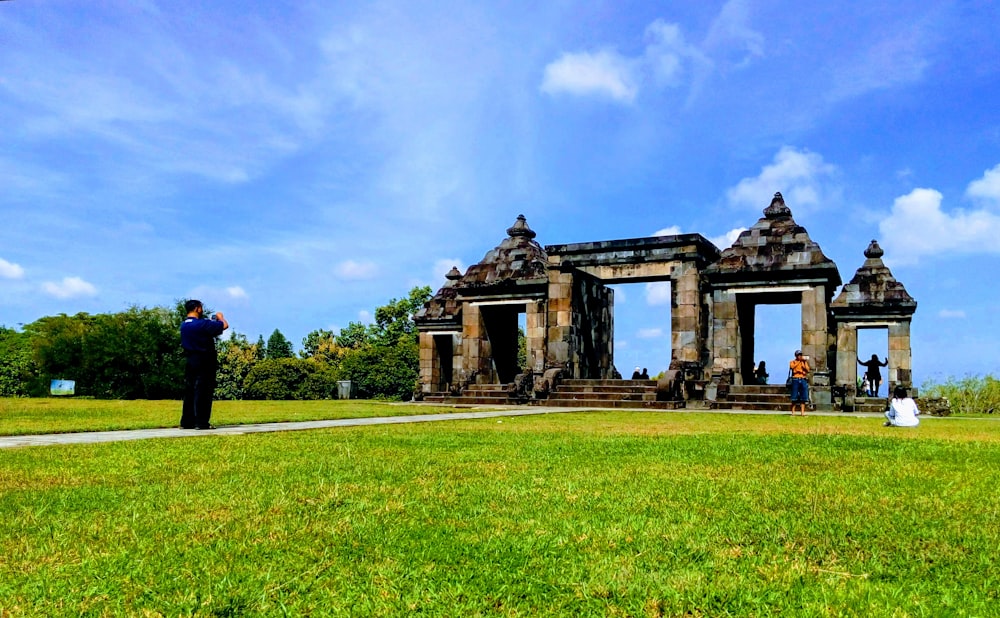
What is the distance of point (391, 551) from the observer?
3.94 m

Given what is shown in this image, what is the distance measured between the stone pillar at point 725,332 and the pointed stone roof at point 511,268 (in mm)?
6425

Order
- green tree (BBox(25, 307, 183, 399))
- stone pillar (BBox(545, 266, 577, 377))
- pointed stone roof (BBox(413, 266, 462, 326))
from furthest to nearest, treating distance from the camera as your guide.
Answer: pointed stone roof (BBox(413, 266, 462, 326)) < green tree (BBox(25, 307, 183, 399)) < stone pillar (BBox(545, 266, 577, 377))

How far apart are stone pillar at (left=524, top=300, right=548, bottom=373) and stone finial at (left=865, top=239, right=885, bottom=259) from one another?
538 inches

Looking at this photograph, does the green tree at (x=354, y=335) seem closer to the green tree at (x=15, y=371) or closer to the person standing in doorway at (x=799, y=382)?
the green tree at (x=15, y=371)

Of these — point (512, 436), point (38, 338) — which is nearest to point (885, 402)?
point (512, 436)

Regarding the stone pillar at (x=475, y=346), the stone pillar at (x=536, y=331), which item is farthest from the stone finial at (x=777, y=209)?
the stone pillar at (x=475, y=346)

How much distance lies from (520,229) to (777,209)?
34.6 feet

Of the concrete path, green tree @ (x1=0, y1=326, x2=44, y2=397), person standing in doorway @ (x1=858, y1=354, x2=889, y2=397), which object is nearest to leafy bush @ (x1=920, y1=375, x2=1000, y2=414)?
person standing in doorway @ (x1=858, y1=354, x2=889, y2=397)

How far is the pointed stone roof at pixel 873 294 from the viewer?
102ft

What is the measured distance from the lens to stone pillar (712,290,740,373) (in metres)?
27.2

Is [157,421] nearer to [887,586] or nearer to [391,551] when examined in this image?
[391,551]

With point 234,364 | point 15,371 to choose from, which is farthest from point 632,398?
point 234,364

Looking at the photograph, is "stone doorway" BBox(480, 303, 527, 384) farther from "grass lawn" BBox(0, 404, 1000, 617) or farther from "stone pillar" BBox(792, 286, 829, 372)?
"grass lawn" BBox(0, 404, 1000, 617)

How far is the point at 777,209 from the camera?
28.1 metres
